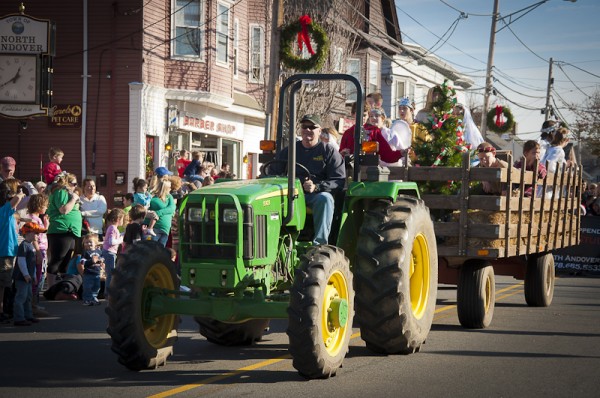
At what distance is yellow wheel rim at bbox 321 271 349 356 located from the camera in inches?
330

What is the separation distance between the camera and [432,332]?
11383mm

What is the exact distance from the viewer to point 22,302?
12.4 m

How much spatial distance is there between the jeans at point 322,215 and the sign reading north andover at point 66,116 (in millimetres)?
19533

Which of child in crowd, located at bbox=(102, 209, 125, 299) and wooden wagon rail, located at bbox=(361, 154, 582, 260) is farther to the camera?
child in crowd, located at bbox=(102, 209, 125, 299)

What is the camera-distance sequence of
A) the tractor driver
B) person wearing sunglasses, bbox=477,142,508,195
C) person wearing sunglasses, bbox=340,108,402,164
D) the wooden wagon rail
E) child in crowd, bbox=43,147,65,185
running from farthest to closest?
child in crowd, bbox=43,147,65,185 → person wearing sunglasses, bbox=340,108,402,164 → person wearing sunglasses, bbox=477,142,508,195 → the wooden wagon rail → the tractor driver

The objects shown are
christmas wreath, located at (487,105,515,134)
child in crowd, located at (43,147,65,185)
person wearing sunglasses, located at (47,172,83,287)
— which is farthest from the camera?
christmas wreath, located at (487,105,515,134)

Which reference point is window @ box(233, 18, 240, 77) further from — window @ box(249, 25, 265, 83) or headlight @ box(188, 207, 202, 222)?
headlight @ box(188, 207, 202, 222)

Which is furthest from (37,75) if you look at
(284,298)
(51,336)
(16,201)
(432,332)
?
(284,298)

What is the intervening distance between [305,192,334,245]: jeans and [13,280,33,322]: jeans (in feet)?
15.2

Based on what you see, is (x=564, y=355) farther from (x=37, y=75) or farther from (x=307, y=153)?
(x=37, y=75)

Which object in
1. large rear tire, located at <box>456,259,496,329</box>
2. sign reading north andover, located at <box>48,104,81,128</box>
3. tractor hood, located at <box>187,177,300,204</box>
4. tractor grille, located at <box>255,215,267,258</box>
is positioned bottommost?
large rear tire, located at <box>456,259,496,329</box>

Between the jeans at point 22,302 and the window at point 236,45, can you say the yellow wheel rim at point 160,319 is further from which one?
the window at point 236,45

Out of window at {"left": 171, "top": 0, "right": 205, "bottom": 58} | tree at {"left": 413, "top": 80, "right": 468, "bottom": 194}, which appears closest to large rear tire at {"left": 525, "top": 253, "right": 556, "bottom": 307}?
tree at {"left": 413, "top": 80, "right": 468, "bottom": 194}

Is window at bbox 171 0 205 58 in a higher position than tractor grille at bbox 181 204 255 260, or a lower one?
higher
